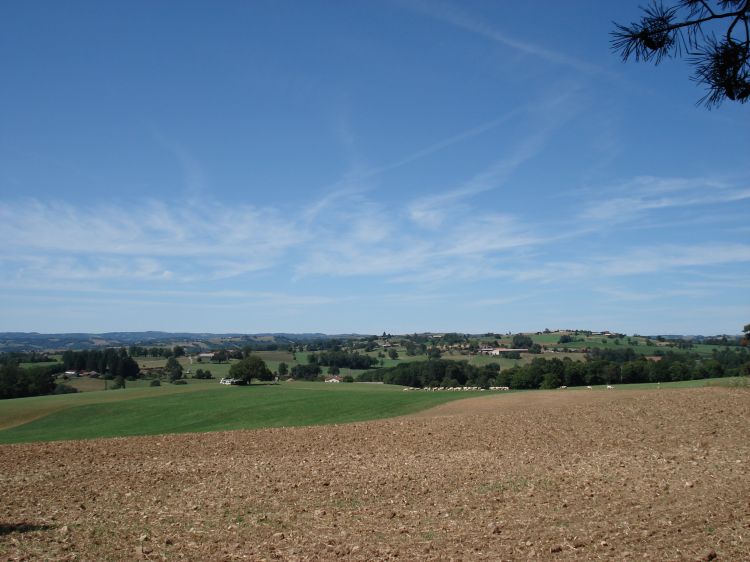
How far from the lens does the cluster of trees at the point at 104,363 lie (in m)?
93.6

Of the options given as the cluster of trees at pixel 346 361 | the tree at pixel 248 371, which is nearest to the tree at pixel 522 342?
the cluster of trees at pixel 346 361

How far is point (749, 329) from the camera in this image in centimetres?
4025

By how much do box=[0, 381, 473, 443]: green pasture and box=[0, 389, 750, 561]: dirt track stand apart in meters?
8.37

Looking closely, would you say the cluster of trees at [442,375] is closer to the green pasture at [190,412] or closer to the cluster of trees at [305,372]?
the cluster of trees at [305,372]

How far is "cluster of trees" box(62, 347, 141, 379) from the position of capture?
93625 mm

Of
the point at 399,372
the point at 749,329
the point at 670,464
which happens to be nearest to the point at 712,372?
the point at 749,329

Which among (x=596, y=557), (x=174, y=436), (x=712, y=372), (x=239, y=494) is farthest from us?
(x=712, y=372)

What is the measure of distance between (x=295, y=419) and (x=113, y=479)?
55.9 feet

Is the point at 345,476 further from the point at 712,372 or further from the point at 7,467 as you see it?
the point at 712,372

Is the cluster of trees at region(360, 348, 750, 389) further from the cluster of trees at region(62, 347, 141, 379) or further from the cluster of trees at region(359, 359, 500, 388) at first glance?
the cluster of trees at region(62, 347, 141, 379)

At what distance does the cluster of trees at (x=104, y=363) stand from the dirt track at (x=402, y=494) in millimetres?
76835

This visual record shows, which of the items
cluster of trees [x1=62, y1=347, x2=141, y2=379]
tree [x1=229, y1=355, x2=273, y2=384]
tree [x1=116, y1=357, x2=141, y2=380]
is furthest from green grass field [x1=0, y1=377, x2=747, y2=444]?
cluster of trees [x1=62, y1=347, x2=141, y2=379]

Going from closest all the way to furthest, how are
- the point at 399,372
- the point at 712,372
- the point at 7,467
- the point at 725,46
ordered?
the point at 725,46, the point at 7,467, the point at 712,372, the point at 399,372

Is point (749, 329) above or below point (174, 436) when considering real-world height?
above
